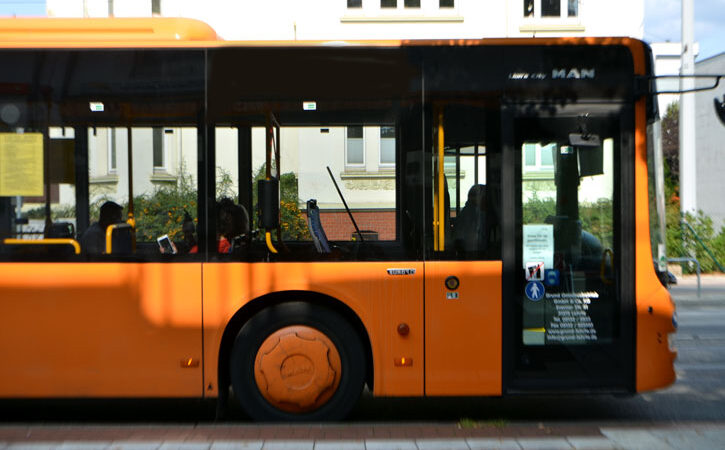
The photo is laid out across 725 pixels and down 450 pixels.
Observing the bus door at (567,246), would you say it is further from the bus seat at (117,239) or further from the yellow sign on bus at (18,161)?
the yellow sign on bus at (18,161)

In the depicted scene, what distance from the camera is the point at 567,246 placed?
19.8 feet

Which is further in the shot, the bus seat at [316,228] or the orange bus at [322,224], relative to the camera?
the bus seat at [316,228]

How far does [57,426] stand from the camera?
5902mm

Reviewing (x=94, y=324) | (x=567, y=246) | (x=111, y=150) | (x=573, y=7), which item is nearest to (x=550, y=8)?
(x=573, y=7)

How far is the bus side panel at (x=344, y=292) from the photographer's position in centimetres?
588

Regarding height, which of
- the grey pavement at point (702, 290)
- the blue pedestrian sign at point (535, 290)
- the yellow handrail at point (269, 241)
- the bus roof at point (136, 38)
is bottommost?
the grey pavement at point (702, 290)

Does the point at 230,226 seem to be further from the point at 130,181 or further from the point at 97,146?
the point at 97,146

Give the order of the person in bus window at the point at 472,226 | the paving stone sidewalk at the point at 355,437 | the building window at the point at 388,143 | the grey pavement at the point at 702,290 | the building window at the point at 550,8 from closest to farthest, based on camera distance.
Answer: the paving stone sidewalk at the point at 355,437 → the person in bus window at the point at 472,226 → the building window at the point at 388,143 → the grey pavement at the point at 702,290 → the building window at the point at 550,8

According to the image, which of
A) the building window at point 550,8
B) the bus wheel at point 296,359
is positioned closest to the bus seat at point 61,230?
the bus wheel at point 296,359

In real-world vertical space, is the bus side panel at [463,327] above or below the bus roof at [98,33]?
below

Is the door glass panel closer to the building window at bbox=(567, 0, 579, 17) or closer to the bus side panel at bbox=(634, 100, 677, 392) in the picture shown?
the bus side panel at bbox=(634, 100, 677, 392)

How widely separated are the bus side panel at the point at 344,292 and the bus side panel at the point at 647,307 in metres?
1.65

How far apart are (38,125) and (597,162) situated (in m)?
4.21

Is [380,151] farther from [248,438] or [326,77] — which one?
[248,438]
